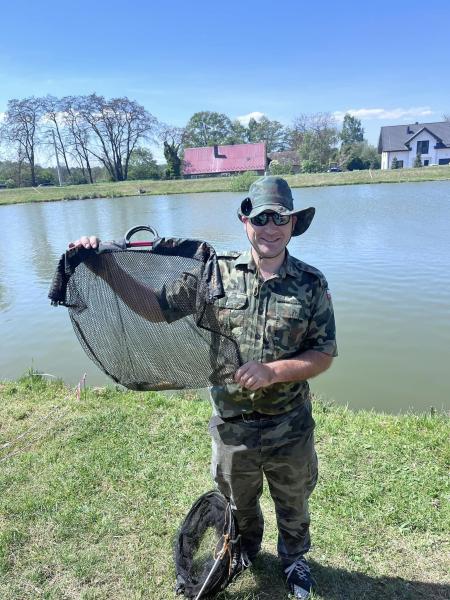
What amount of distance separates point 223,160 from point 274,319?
6912 centimetres

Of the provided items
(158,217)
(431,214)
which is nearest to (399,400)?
(431,214)

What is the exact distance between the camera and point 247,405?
96.2 inches

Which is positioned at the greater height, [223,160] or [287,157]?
[287,157]

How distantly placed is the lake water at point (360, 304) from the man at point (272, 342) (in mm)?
3584

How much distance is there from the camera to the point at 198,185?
53469mm

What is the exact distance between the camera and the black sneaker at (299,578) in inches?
105

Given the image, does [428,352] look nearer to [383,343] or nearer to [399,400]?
[383,343]

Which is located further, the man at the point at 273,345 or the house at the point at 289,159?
the house at the point at 289,159

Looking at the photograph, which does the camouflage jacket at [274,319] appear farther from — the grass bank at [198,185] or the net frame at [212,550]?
the grass bank at [198,185]

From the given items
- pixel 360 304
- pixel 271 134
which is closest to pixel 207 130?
pixel 271 134

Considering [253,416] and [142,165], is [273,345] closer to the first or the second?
[253,416]

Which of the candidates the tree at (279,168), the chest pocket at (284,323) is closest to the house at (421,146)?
the tree at (279,168)

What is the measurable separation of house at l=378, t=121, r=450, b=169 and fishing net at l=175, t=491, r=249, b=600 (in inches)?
2777

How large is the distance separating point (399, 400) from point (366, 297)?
4278 millimetres
